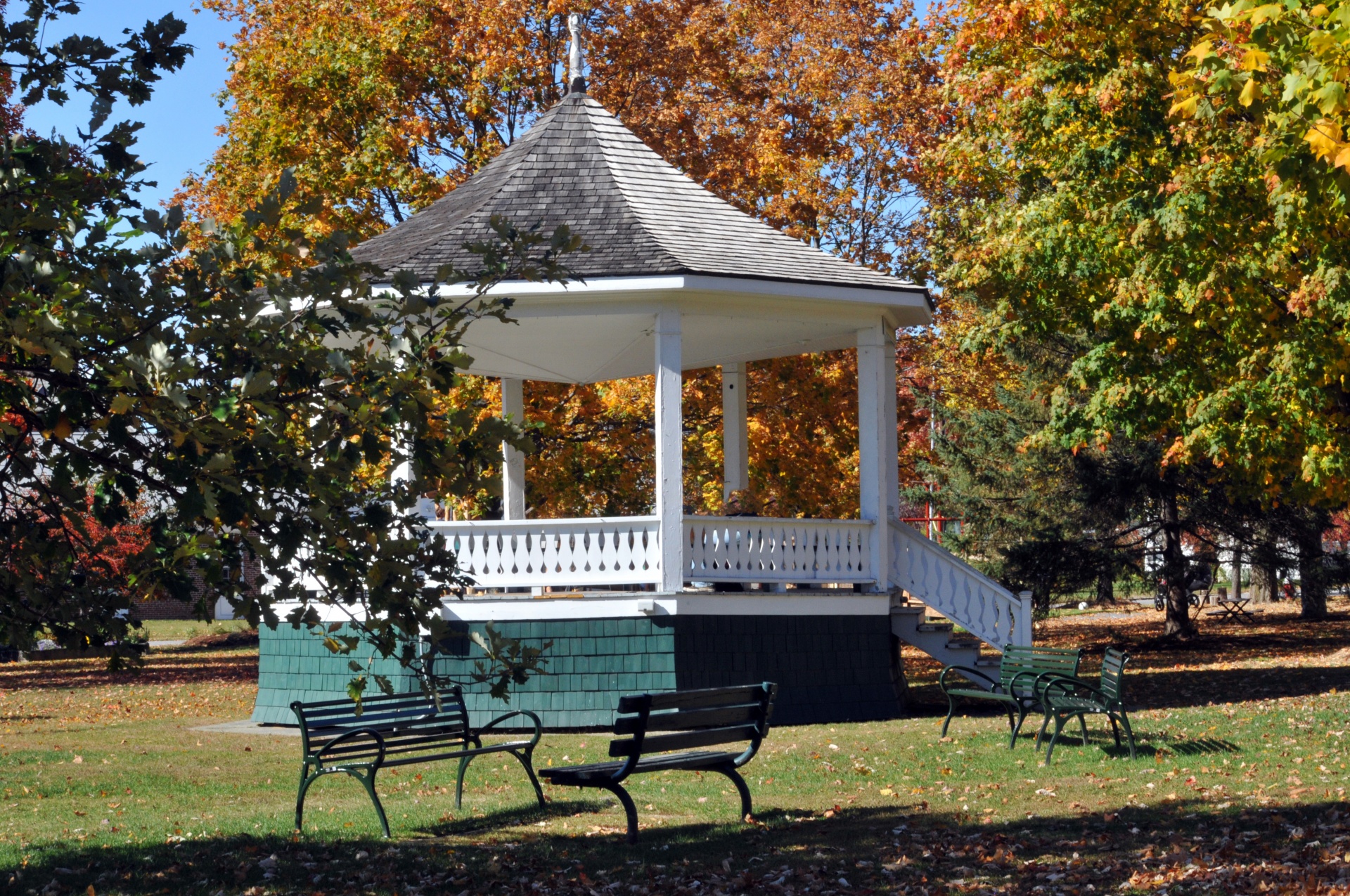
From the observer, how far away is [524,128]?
23.8m

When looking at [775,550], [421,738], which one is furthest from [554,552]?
[421,738]

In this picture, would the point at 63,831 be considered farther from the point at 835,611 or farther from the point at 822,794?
the point at 835,611

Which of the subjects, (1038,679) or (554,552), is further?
(554,552)

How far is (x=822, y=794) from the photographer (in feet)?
31.1

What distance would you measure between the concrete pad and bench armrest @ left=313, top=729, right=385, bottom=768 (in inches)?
243

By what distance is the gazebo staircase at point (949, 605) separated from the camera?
1506cm

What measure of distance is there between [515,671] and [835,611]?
378 inches

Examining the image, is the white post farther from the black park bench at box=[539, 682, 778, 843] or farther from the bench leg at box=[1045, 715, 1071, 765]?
the black park bench at box=[539, 682, 778, 843]

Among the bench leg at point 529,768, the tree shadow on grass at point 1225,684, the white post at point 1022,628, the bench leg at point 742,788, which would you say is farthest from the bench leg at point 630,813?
the white post at point 1022,628

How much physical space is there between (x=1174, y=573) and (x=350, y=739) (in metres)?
19.8

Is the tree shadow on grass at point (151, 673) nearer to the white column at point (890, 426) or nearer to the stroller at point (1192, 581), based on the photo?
Answer: the white column at point (890, 426)

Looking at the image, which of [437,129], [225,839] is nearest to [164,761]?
[225,839]

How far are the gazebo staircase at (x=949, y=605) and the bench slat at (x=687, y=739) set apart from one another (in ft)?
22.3

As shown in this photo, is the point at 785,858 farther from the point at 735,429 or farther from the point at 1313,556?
the point at 1313,556
